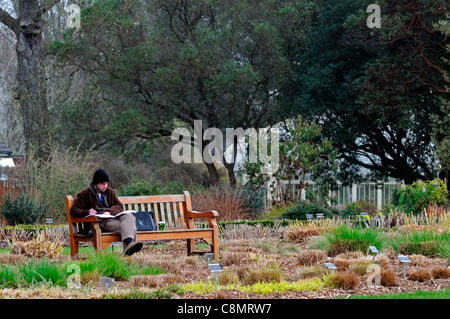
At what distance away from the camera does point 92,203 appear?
27.2 feet

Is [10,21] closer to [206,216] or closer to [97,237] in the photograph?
[206,216]

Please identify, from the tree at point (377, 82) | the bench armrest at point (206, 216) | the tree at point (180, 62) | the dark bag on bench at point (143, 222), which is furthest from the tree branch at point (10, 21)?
the dark bag on bench at point (143, 222)

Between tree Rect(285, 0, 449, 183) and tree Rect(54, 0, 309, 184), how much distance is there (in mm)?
988

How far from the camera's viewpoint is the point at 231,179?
1962cm

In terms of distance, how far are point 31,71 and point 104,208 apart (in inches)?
479

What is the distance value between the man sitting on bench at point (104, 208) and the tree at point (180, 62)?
9.76 metres

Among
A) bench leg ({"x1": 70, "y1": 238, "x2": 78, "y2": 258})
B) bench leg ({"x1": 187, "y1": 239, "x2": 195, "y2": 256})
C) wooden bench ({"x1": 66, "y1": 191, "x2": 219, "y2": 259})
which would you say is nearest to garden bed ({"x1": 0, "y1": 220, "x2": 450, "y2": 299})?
bench leg ({"x1": 70, "y1": 238, "x2": 78, "y2": 258})

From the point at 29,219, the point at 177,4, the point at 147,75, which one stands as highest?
the point at 177,4

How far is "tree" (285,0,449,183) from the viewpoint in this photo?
55.9 feet

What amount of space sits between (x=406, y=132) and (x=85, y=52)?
974 cm

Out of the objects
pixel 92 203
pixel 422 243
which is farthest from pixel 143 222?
pixel 422 243

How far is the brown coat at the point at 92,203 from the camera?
8.15m
